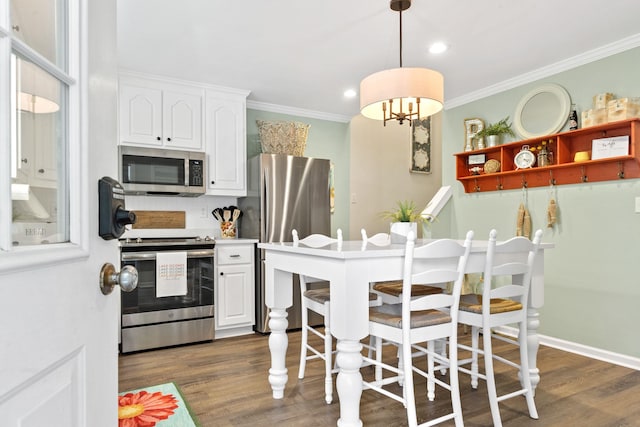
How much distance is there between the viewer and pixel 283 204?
400 centimetres

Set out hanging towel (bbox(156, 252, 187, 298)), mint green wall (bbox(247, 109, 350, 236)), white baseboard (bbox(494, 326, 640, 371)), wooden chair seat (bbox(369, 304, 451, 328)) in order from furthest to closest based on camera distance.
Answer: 1. mint green wall (bbox(247, 109, 350, 236))
2. hanging towel (bbox(156, 252, 187, 298))
3. white baseboard (bbox(494, 326, 640, 371))
4. wooden chair seat (bbox(369, 304, 451, 328))

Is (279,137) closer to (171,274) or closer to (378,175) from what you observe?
(171,274)

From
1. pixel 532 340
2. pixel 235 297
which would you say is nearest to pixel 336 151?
pixel 235 297

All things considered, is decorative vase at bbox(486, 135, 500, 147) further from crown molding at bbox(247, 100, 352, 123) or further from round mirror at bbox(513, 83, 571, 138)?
crown molding at bbox(247, 100, 352, 123)

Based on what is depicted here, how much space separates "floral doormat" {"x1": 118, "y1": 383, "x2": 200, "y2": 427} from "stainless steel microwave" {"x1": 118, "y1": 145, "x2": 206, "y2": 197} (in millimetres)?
1804

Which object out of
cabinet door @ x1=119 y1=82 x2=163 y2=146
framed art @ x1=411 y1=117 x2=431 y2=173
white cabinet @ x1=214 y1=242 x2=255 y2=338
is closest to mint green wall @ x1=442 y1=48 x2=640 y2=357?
framed art @ x1=411 y1=117 x2=431 y2=173

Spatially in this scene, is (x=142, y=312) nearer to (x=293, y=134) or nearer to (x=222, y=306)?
(x=222, y=306)

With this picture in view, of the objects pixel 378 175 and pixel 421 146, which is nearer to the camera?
pixel 378 175

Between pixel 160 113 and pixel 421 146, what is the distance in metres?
3.85

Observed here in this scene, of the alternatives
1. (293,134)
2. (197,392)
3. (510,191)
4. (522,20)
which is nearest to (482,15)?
(522,20)

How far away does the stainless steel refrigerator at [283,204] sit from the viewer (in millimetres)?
3934

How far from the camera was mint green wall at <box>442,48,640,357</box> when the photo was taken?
304 cm

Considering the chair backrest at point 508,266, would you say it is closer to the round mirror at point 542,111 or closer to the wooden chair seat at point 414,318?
the wooden chair seat at point 414,318

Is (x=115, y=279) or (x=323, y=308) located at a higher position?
(x=115, y=279)
